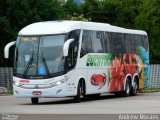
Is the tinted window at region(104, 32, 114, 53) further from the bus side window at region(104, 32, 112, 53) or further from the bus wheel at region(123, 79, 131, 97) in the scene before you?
the bus wheel at region(123, 79, 131, 97)

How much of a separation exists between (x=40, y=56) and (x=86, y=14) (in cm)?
4914

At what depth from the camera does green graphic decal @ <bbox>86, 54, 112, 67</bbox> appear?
1136 inches

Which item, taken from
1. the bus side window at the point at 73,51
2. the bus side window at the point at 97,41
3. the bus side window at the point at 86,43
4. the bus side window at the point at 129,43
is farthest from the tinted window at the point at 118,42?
the bus side window at the point at 73,51

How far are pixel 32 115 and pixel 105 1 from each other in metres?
56.2

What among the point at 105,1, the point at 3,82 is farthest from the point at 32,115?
the point at 105,1

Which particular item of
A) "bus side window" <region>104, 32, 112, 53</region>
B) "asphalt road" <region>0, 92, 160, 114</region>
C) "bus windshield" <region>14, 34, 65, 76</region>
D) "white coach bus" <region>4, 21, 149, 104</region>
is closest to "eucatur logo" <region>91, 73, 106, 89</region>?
"white coach bus" <region>4, 21, 149, 104</region>

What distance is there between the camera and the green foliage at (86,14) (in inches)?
2121

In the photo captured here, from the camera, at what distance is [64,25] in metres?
27.3

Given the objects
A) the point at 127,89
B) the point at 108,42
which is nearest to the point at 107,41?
the point at 108,42

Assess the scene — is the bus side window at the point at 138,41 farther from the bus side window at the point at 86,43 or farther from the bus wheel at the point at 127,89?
the bus side window at the point at 86,43

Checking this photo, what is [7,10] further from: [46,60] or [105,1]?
[46,60]

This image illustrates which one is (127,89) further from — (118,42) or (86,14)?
(86,14)

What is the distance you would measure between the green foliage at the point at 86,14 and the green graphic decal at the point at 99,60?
885 inches

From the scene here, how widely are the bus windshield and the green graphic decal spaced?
2412 mm
